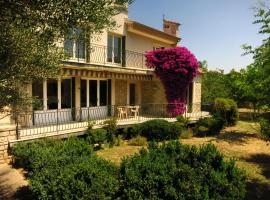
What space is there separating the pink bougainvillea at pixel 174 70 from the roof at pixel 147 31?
92.4 inches

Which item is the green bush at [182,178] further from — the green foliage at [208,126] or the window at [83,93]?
the green foliage at [208,126]

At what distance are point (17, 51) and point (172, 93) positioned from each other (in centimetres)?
2025

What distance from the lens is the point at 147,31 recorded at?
27062 millimetres

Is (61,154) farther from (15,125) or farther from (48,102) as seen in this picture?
(48,102)

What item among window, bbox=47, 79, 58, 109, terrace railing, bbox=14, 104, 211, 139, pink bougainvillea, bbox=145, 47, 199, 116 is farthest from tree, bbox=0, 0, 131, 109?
pink bougainvillea, bbox=145, 47, 199, 116

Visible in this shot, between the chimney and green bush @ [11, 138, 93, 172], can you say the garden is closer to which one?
green bush @ [11, 138, 93, 172]

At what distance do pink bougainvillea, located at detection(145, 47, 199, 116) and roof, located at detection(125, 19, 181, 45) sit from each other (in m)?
2.35

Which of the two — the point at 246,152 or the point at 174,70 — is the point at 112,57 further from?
the point at 246,152

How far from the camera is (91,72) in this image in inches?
798

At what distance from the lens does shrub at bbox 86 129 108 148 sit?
16938mm

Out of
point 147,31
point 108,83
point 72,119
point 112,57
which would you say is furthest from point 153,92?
point 72,119

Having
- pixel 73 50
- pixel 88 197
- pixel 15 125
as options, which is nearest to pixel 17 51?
pixel 88 197

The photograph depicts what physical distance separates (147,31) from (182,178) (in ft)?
69.1

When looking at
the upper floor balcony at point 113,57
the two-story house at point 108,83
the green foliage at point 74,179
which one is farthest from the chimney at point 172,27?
the green foliage at point 74,179
